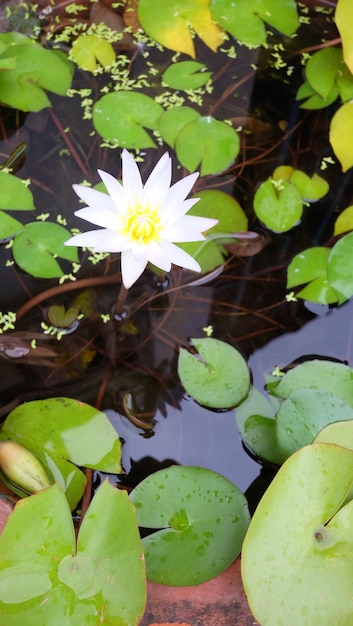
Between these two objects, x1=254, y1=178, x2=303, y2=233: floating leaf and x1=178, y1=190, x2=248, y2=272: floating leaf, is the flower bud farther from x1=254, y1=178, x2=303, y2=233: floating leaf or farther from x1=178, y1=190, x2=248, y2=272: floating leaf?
x1=254, y1=178, x2=303, y2=233: floating leaf

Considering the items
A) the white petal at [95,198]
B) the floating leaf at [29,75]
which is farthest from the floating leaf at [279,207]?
the floating leaf at [29,75]

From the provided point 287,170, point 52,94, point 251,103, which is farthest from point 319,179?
point 52,94

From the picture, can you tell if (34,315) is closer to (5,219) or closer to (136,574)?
(5,219)

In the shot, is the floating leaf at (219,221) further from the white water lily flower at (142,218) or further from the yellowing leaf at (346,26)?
the yellowing leaf at (346,26)

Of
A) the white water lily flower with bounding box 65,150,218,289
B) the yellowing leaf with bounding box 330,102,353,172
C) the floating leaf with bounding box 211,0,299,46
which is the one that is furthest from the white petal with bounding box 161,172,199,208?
the floating leaf with bounding box 211,0,299,46

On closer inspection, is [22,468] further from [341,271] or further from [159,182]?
[341,271]

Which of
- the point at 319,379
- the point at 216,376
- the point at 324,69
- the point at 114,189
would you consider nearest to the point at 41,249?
the point at 114,189

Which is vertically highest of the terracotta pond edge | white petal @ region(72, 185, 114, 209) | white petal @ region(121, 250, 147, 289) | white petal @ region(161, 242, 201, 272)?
white petal @ region(72, 185, 114, 209)
